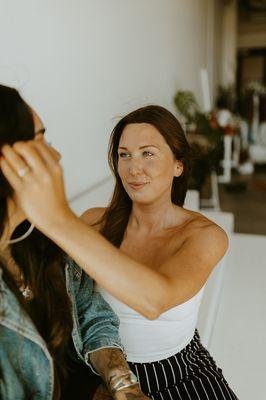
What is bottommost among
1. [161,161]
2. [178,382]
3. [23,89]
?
[178,382]

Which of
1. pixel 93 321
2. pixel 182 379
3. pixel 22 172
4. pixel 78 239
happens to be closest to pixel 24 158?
pixel 22 172

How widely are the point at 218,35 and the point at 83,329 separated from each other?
11.4 m

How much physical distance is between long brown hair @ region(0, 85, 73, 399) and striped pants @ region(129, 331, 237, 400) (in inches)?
13.6

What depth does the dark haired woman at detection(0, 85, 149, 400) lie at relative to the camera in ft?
2.99

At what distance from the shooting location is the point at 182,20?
6.48m

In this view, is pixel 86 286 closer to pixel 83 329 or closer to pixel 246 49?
pixel 83 329

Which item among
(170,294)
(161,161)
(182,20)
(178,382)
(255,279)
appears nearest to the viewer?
(170,294)

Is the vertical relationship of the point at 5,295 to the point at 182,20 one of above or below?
below

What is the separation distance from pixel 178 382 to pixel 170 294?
1.67 ft

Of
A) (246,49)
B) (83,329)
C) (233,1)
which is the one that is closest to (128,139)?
(83,329)

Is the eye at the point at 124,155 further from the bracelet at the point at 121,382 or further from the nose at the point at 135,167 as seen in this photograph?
the bracelet at the point at 121,382

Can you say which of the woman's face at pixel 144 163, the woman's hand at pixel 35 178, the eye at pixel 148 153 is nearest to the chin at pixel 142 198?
the woman's face at pixel 144 163

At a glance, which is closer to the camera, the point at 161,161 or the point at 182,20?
the point at 161,161

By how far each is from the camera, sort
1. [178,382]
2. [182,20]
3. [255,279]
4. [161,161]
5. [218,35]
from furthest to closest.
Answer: [218,35] < [182,20] < [255,279] < [161,161] < [178,382]
